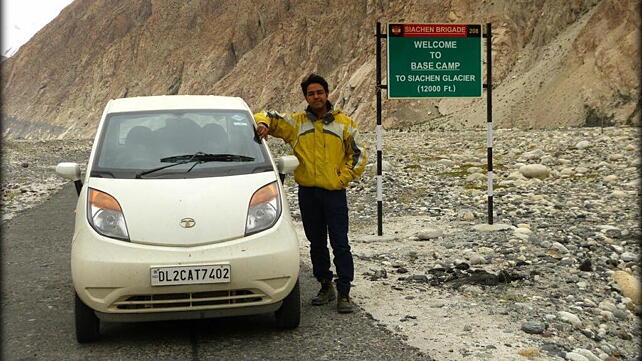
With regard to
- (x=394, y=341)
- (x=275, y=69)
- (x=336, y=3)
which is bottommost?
(x=394, y=341)

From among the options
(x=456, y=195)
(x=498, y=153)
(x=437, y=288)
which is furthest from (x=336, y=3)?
(x=437, y=288)

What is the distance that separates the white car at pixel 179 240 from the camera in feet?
16.1

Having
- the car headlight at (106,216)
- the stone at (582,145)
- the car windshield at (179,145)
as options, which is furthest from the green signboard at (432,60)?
the stone at (582,145)

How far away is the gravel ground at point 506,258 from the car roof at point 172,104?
2.09m

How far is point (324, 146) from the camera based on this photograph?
20.0ft

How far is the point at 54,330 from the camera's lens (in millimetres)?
5684

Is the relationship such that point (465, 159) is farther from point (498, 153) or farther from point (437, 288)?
point (437, 288)

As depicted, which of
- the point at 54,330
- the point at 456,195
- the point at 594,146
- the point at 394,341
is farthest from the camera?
the point at 594,146

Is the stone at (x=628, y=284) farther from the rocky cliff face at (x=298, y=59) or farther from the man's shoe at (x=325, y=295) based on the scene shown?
the rocky cliff face at (x=298, y=59)

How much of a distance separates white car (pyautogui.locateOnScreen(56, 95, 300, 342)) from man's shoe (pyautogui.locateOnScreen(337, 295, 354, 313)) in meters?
0.66

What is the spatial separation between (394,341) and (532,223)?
558cm

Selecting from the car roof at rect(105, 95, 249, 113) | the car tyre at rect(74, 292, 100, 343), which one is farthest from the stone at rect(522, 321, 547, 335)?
the car tyre at rect(74, 292, 100, 343)

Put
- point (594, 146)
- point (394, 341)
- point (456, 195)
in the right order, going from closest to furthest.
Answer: point (394, 341) → point (456, 195) → point (594, 146)

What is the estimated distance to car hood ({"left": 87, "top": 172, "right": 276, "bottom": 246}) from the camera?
197 inches
